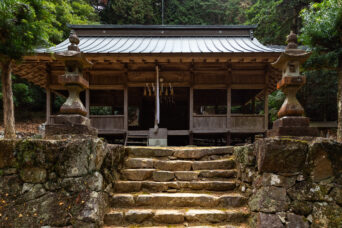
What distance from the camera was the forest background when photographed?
1244 cm

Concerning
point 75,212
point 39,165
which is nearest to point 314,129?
point 75,212

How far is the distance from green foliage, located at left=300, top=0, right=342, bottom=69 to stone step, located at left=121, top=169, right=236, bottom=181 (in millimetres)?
6396

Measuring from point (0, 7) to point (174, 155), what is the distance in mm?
5219

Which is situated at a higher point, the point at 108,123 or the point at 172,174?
the point at 108,123

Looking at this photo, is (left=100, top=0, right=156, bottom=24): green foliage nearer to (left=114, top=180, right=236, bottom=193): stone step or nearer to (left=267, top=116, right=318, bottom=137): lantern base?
(left=114, top=180, right=236, bottom=193): stone step

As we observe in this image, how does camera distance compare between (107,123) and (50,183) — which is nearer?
(50,183)

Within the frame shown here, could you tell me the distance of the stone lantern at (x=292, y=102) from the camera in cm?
316

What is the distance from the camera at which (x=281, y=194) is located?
274cm

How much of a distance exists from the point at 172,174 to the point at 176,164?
294 millimetres

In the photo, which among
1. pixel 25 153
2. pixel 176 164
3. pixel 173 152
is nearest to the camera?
pixel 25 153

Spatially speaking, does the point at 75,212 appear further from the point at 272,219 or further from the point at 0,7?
the point at 0,7

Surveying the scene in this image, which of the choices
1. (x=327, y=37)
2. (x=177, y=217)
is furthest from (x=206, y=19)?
(x=177, y=217)

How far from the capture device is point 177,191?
141 inches

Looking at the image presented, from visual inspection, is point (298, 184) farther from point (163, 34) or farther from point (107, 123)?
point (163, 34)
